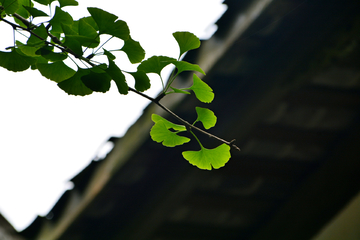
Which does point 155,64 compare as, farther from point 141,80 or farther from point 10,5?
point 10,5

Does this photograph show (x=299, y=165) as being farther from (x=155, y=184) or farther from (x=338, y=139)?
(x=155, y=184)

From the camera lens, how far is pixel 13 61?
269 mm

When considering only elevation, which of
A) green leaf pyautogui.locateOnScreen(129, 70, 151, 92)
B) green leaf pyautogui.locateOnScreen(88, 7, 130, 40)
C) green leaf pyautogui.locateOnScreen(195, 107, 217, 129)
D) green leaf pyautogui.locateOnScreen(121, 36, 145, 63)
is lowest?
green leaf pyautogui.locateOnScreen(195, 107, 217, 129)

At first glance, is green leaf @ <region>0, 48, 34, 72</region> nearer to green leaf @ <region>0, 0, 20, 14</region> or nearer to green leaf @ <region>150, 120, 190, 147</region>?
green leaf @ <region>0, 0, 20, 14</region>

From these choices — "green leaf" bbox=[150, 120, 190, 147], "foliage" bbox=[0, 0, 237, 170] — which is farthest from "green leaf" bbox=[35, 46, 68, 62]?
"green leaf" bbox=[150, 120, 190, 147]

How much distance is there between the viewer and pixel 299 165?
1354 millimetres

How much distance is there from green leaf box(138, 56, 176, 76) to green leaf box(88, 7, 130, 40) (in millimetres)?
34

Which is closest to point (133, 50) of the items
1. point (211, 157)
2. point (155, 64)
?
point (155, 64)

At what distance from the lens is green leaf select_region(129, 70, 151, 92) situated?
0.87 feet

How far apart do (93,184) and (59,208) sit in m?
0.22

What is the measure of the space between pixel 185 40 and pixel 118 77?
0.30 ft

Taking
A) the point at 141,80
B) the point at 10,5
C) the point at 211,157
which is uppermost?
the point at 10,5

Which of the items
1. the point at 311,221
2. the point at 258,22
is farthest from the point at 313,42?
the point at 311,221

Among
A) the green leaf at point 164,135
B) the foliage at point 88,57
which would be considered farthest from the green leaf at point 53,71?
the green leaf at point 164,135
